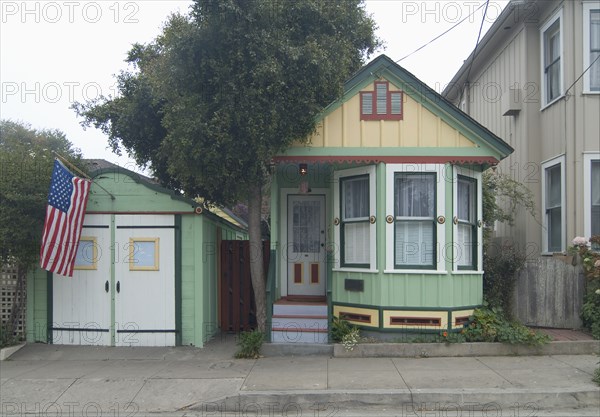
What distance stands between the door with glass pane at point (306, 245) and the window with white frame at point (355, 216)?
863 mm

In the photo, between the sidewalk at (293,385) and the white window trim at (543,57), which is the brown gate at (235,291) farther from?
the white window trim at (543,57)

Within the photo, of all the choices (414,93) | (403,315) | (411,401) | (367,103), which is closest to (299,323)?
(403,315)

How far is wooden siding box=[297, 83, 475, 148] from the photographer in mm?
10461

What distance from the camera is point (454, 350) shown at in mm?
9883

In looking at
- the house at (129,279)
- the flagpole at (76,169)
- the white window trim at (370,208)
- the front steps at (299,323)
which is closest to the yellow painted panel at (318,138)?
the white window trim at (370,208)

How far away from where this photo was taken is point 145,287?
427 inches

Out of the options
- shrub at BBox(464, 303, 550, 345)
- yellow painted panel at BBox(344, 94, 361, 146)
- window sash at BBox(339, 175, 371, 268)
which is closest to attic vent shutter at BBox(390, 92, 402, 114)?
yellow painted panel at BBox(344, 94, 361, 146)

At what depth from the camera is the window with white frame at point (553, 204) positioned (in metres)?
12.1

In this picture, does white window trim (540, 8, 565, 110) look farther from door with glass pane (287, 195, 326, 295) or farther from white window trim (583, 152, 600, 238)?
door with glass pane (287, 195, 326, 295)

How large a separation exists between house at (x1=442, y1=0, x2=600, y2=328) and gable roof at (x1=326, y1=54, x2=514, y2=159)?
7.41 feet

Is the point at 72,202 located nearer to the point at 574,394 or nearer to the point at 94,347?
the point at 94,347

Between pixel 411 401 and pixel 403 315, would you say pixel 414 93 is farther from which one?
pixel 411 401

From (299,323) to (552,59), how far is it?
7.83 meters

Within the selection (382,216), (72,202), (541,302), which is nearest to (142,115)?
(72,202)
